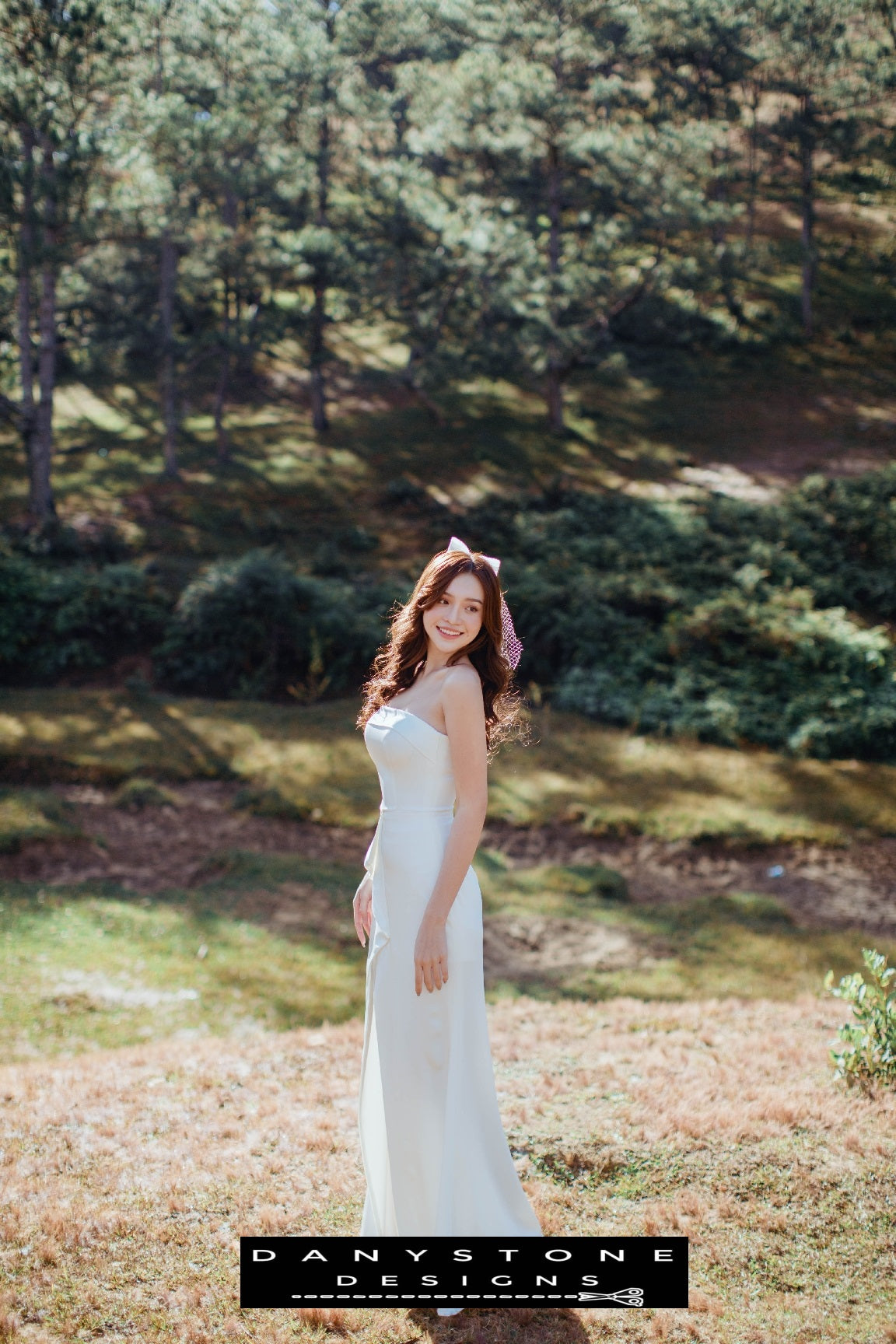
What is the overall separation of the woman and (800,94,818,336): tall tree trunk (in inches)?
1342

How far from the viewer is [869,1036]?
15.9ft

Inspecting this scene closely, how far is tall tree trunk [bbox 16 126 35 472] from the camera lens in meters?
17.0

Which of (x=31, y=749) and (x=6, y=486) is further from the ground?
Answer: (x=6, y=486)

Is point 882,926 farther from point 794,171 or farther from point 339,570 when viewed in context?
point 794,171

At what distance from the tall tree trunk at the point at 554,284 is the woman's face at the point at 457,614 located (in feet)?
71.3

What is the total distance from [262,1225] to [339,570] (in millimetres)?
16010

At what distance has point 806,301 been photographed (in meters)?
33.2

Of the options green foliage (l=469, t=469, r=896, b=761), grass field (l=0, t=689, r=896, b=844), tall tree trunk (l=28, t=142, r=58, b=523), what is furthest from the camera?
tall tree trunk (l=28, t=142, r=58, b=523)

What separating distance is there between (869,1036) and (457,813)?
2.99 metres

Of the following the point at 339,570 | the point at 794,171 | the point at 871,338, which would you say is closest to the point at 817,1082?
the point at 339,570

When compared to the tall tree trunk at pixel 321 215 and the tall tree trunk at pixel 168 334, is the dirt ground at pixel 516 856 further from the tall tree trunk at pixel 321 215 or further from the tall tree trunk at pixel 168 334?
the tall tree trunk at pixel 321 215

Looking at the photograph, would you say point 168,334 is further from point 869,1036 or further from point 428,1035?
point 428,1035

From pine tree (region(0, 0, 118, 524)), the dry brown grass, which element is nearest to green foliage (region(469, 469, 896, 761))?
the dry brown grass

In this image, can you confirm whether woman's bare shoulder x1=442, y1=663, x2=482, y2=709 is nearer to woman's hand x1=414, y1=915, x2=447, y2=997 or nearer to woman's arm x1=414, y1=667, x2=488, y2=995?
woman's arm x1=414, y1=667, x2=488, y2=995
